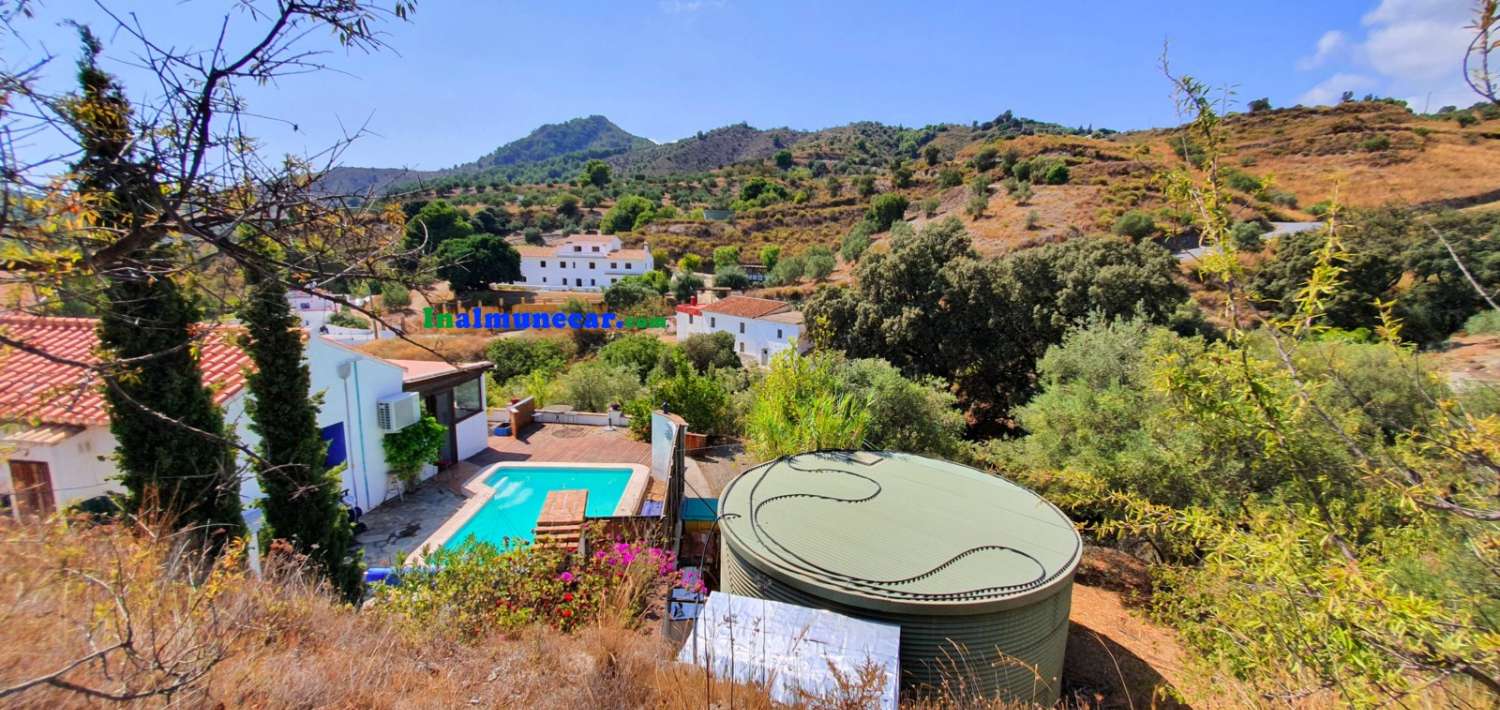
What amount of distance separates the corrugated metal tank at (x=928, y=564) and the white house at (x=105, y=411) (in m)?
3.86

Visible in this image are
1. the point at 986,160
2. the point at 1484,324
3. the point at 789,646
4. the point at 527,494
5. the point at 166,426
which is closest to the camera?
the point at 789,646

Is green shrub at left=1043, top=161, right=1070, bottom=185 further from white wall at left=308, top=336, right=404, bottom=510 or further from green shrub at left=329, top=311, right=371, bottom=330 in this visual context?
green shrub at left=329, top=311, right=371, bottom=330

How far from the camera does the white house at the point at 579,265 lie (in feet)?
161

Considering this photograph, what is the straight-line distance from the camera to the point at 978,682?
4191 millimetres

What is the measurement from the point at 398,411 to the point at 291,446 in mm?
4271

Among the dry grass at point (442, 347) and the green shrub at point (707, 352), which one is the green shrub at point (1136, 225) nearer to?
the green shrub at point (707, 352)

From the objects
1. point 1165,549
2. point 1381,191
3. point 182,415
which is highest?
point 1381,191

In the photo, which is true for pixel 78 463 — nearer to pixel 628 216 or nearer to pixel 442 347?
pixel 442 347

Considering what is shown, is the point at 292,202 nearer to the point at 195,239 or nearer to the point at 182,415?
the point at 195,239

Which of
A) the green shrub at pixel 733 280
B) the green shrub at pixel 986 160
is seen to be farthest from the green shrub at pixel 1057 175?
the green shrub at pixel 733 280

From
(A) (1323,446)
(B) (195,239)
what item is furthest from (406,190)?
(A) (1323,446)

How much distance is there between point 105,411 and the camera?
213 inches

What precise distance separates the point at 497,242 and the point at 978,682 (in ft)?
152

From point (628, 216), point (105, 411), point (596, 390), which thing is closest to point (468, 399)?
point (596, 390)
